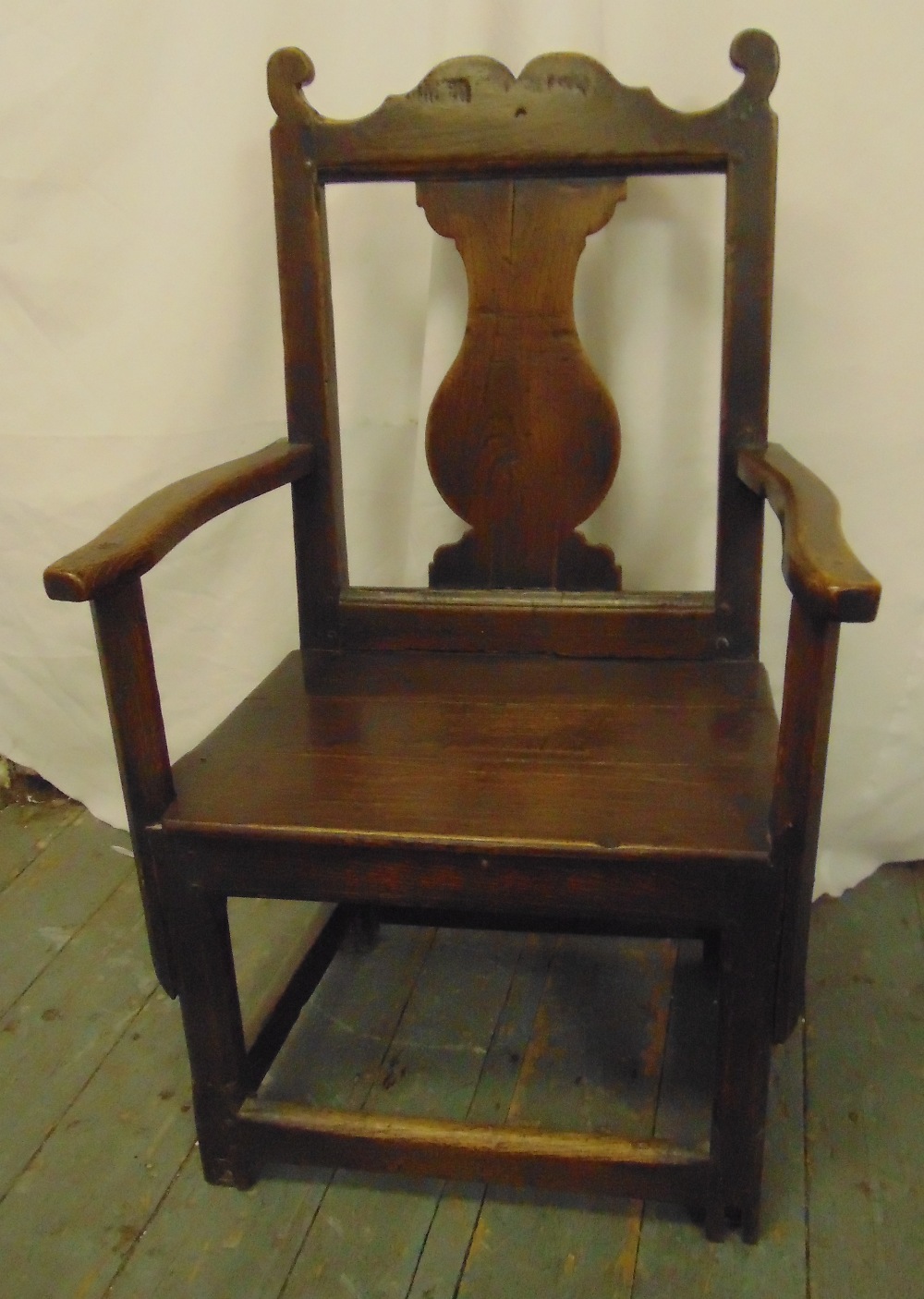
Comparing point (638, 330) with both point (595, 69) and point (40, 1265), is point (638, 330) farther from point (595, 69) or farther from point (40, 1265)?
point (40, 1265)

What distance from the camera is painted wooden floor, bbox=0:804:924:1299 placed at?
0.99 meters

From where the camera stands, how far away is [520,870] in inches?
33.8

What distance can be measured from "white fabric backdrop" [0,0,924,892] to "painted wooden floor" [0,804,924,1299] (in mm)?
306

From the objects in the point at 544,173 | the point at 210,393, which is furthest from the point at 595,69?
the point at 210,393

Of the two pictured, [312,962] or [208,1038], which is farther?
[312,962]

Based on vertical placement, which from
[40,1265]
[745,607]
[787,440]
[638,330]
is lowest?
[40,1265]

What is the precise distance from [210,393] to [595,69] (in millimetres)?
601

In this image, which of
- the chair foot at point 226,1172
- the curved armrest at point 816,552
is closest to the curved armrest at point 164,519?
the curved armrest at point 816,552

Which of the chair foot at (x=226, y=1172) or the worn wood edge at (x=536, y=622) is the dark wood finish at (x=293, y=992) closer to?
the chair foot at (x=226, y=1172)

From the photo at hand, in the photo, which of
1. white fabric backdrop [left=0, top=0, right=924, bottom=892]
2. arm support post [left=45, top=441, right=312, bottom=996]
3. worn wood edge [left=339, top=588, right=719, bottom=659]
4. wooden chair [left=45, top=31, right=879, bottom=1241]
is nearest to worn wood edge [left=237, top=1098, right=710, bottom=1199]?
wooden chair [left=45, top=31, right=879, bottom=1241]

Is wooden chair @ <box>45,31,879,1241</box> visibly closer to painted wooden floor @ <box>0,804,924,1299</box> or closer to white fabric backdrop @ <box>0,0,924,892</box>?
painted wooden floor @ <box>0,804,924,1299</box>

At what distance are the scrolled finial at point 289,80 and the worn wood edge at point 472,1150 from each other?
3.13ft

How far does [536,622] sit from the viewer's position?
1.16m

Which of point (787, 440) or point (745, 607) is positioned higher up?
point (787, 440)
